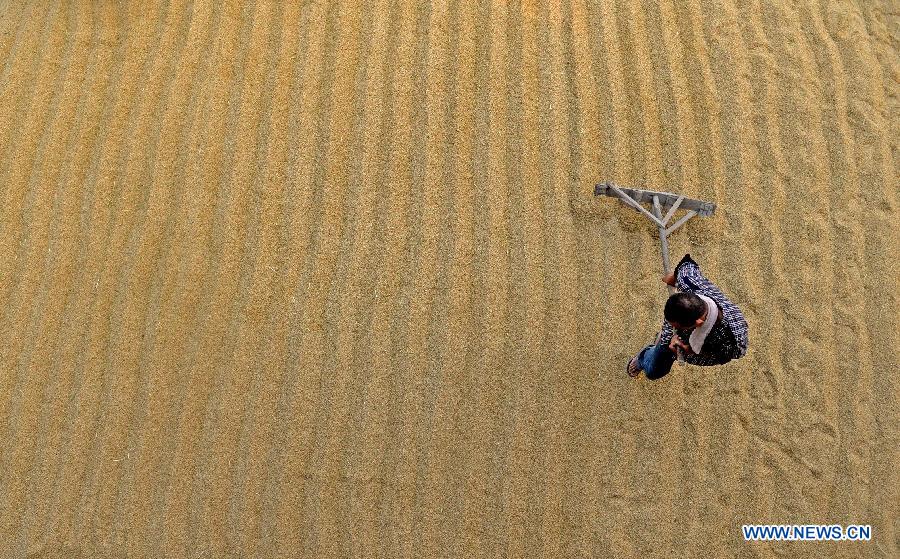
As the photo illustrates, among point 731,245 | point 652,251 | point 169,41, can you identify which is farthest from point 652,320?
point 169,41

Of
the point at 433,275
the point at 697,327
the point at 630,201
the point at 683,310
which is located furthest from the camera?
the point at 630,201

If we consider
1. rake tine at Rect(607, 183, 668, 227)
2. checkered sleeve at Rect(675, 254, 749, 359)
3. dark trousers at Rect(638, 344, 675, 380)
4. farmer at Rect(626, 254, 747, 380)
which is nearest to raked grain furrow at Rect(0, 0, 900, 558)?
rake tine at Rect(607, 183, 668, 227)

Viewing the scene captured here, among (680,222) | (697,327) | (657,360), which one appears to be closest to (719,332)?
(697,327)

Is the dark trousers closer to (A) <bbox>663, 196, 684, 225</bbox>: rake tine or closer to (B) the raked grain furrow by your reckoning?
(B) the raked grain furrow

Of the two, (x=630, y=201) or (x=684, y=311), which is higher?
(x=630, y=201)

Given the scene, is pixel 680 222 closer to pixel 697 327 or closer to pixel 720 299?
pixel 720 299

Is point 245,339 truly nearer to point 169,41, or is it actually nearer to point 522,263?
point 522,263

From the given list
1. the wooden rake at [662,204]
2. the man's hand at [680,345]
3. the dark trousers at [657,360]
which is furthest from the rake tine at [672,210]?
the man's hand at [680,345]
